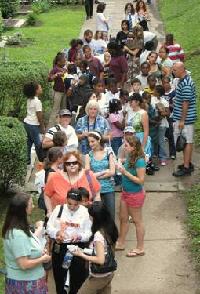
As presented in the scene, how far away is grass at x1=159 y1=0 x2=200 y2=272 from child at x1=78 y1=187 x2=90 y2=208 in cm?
189

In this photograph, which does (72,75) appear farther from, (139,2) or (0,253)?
(139,2)

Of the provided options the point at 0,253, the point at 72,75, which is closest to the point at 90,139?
the point at 0,253

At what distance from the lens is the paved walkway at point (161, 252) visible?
24.9ft

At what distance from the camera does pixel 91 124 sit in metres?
9.42

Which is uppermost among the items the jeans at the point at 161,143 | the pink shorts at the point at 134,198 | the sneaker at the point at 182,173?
the pink shorts at the point at 134,198

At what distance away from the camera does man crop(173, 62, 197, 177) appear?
9922mm

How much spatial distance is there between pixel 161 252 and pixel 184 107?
2.58 metres

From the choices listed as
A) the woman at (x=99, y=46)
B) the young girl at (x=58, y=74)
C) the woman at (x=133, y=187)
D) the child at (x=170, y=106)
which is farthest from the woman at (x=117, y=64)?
the woman at (x=133, y=187)

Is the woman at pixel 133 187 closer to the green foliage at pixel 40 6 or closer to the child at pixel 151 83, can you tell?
the child at pixel 151 83

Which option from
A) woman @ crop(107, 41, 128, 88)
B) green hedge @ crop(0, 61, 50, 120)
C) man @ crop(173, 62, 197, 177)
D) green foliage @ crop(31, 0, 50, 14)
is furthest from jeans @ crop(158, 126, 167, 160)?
green foliage @ crop(31, 0, 50, 14)

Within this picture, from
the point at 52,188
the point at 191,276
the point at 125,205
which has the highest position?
the point at 52,188

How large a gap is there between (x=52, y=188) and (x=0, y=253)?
1477mm

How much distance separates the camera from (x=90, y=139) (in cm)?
807

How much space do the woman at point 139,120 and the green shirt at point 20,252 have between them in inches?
158
